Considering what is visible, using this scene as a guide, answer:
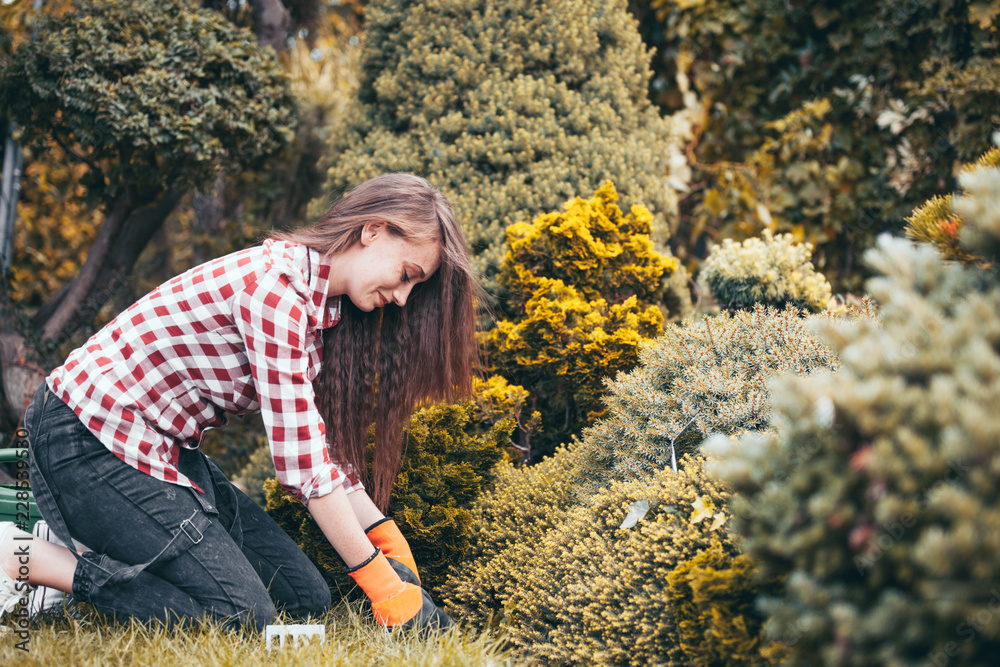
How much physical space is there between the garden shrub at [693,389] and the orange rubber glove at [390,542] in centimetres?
65

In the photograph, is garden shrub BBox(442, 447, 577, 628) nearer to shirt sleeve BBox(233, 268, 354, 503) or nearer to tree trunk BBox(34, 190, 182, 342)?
shirt sleeve BBox(233, 268, 354, 503)

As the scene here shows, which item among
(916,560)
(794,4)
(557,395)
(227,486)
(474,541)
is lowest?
(474,541)

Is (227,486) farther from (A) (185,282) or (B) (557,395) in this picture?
(B) (557,395)

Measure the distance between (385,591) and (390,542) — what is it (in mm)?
252

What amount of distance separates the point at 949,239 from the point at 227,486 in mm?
2211

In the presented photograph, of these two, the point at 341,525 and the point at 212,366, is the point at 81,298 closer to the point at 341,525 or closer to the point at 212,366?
the point at 212,366

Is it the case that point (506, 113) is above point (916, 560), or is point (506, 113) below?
above

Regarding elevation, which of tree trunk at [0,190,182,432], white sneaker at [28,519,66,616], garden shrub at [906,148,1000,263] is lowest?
white sneaker at [28,519,66,616]

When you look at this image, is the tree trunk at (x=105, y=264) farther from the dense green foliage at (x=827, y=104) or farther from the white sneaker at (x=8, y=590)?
the dense green foliage at (x=827, y=104)

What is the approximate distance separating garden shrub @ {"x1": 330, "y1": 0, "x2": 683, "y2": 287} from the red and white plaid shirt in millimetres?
1411

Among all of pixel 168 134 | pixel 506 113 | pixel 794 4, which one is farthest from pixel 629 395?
pixel 794 4

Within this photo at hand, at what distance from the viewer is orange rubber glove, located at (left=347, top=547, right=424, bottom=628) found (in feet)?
6.39

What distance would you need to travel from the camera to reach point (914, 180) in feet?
13.4

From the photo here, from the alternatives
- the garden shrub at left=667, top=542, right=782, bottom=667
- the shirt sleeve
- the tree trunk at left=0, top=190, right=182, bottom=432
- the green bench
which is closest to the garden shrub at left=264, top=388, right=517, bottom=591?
the shirt sleeve
